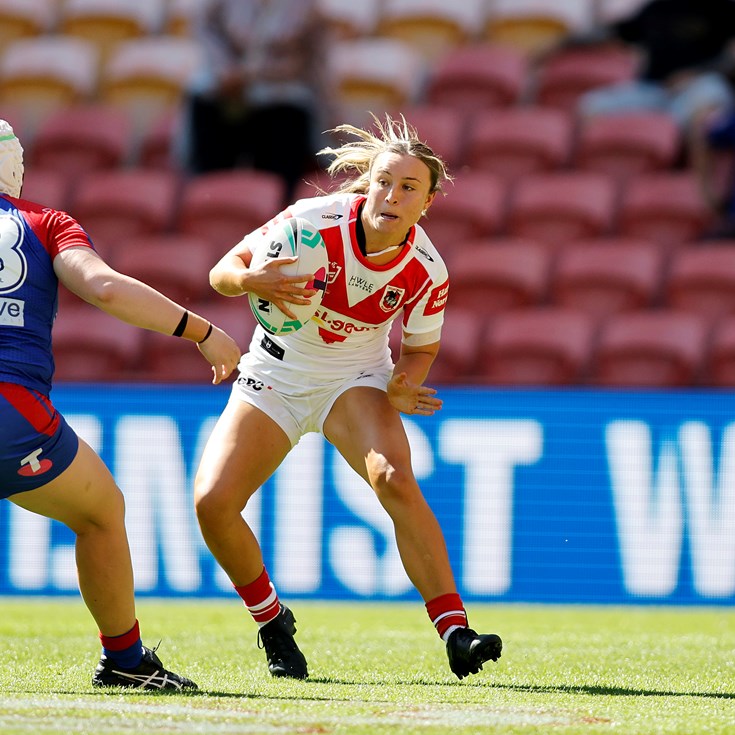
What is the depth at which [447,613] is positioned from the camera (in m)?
5.34

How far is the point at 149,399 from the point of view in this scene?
9617 mm

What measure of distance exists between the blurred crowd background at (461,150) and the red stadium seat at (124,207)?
0.07ft

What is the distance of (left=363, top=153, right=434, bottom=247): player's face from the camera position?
5418mm

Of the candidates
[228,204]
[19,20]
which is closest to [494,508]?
[228,204]

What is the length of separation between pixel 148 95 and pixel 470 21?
135 inches

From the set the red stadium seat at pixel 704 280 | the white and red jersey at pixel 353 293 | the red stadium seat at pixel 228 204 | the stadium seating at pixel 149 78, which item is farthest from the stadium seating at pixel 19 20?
the white and red jersey at pixel 353 293

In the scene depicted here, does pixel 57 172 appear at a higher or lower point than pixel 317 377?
higher

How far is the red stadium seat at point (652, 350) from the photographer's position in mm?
10555

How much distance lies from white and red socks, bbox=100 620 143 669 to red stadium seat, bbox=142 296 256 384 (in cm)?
593

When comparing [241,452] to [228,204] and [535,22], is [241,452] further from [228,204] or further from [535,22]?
[535,22]

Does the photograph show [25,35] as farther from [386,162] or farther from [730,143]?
[386,162]

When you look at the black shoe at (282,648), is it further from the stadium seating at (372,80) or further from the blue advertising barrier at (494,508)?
the stadium seating at (372,80)

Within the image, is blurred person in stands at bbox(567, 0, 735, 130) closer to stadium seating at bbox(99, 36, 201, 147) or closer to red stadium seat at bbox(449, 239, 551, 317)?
red stadium seat at bbox(449, 239, 551, 317)

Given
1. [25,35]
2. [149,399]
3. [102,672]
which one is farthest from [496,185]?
[102,672]
